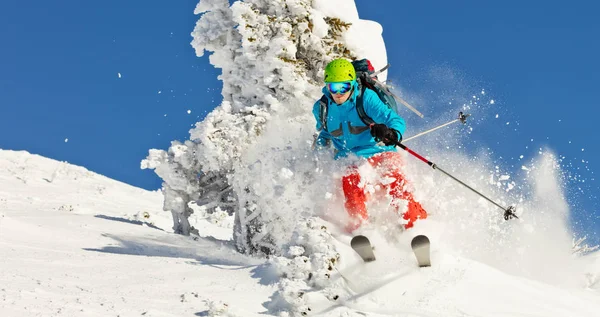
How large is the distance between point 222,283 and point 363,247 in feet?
4.84

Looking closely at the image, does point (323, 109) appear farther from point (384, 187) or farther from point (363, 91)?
point (384, 187)

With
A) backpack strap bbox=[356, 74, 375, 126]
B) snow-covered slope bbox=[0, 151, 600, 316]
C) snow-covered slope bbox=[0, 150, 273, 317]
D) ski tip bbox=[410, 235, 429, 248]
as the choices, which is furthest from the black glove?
snow-covered slope bbox=[0, 150, 273, 317]

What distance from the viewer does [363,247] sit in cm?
678

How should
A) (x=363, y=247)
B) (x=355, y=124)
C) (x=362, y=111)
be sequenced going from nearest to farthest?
1. (x=363, y=247)
2. (x=362, y=111)
3. (x=355, y=124)

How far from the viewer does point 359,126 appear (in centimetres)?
808

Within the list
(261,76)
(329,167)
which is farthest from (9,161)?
(329,167)

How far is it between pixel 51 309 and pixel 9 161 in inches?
661

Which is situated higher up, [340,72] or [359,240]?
[340,72]

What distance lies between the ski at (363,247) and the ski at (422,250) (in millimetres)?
462

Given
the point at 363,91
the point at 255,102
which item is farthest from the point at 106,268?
the point at 255,102

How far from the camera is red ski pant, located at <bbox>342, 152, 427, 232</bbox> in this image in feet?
25.0

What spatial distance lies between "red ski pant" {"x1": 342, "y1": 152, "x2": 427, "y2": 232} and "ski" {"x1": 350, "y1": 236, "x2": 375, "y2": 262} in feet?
2.60

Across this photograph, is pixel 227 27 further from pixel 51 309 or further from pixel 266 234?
pixel 51 309

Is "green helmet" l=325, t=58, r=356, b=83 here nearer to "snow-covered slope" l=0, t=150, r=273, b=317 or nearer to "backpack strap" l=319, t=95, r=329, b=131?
"backpack strap" l=319, t=95, r=329, b=131
